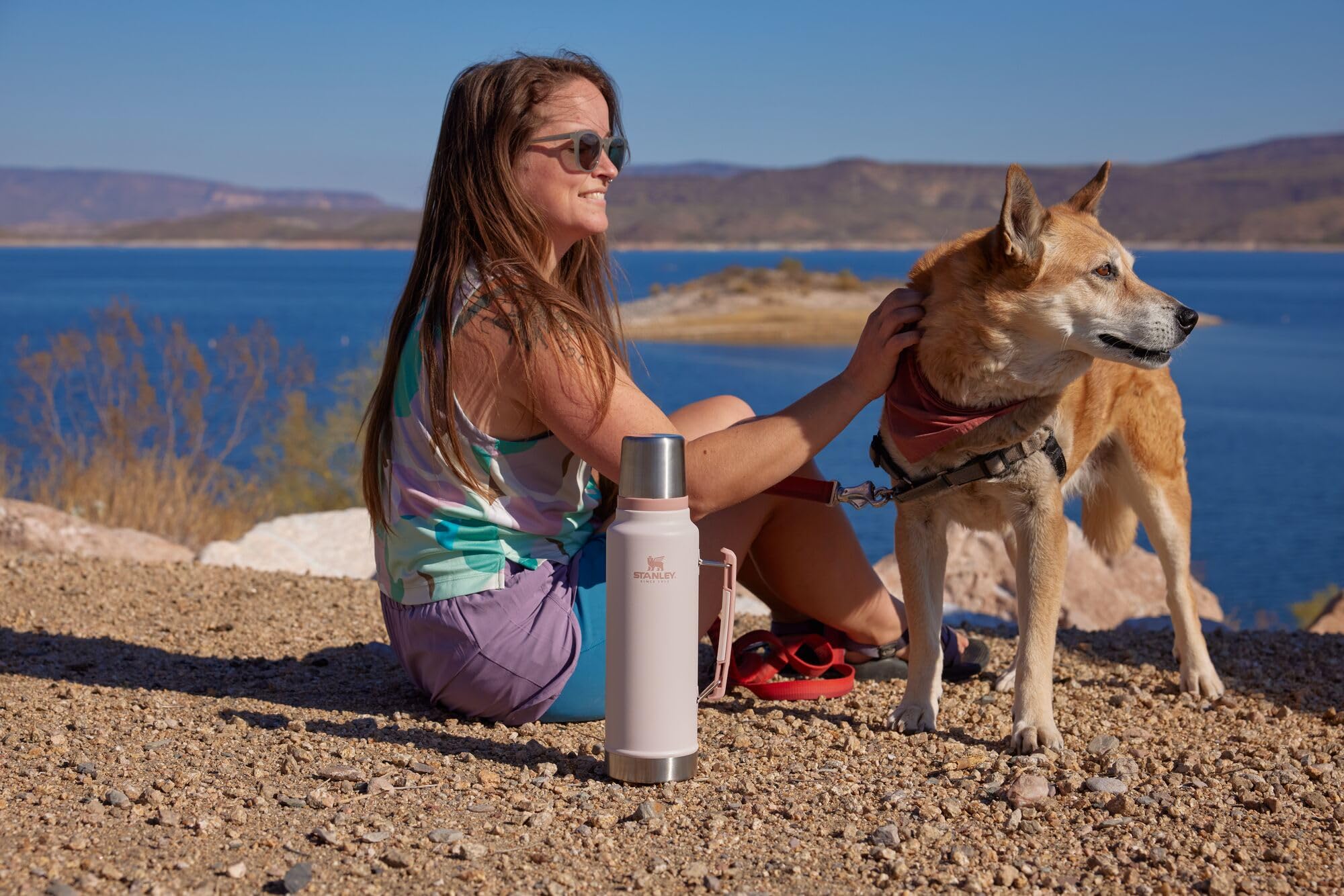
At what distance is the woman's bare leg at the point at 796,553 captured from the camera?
3471 mm

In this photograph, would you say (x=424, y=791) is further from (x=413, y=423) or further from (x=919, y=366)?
(x=919, y=366)

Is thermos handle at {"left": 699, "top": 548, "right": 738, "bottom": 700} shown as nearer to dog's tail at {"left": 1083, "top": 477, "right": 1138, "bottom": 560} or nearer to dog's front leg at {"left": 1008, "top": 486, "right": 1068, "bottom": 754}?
dog's front leg at {"left": 1008, "top": 486, "right": 1068, "bottom": 754}

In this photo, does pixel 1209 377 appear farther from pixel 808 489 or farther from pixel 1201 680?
pixel 808 489

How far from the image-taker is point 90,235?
631ft

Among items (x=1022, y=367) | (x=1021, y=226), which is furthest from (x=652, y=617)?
(x=1021, y=226)

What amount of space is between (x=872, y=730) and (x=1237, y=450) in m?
16.6

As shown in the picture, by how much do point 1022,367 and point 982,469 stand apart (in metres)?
0.31

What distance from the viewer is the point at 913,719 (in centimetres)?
341

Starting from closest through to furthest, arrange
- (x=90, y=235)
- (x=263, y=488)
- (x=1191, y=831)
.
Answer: (x=1191, y=831) → (x=263, y=488) → (x=90, y=235)

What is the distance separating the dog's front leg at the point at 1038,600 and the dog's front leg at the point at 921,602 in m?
0.23

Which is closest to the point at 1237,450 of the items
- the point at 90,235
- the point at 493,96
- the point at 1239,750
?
the point at 1239,750

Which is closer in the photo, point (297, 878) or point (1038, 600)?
point (297, 878)

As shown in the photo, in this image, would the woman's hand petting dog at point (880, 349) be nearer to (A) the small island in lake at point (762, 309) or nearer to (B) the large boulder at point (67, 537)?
(B) the large boulder at point (67, 537)

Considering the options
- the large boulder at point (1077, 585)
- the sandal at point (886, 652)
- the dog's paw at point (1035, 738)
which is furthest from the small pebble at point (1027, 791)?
the large boulder at point (1077, 585)
